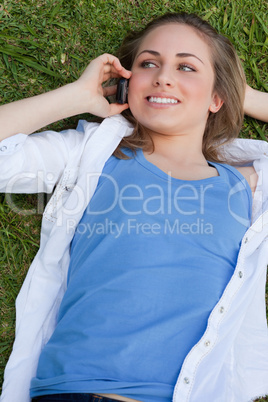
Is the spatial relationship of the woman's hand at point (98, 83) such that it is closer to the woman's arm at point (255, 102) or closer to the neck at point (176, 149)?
the neck at point (176, 149)

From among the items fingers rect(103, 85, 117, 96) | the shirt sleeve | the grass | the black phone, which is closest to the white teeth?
the black phone

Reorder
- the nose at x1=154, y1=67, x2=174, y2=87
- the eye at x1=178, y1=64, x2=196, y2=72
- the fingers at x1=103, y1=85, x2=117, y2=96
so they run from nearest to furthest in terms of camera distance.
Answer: the nose at x1=154, y1=67, x2=174, y2=87 < the eye at x1=178, y1=64, x2=196, y2=72 < the fingers at x1=103, y1=85, x2=117, y2=96

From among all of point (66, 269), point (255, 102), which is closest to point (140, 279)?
point (66, 269)

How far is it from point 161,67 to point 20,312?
1693 mm

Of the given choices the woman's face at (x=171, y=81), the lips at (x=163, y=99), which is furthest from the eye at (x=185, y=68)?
the lips at (x=163, y=99)

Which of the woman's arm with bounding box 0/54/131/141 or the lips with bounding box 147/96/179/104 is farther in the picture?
the lips with bounding box 147/96/179/104

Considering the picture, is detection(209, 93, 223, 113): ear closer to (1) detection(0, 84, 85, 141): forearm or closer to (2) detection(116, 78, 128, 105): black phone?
(2) detection(116, 78, 128, 105): black phone

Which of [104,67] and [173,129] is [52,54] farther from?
[173,129]

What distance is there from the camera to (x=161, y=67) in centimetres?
276

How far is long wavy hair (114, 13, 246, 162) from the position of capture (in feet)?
9.51

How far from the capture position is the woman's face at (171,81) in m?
2.73

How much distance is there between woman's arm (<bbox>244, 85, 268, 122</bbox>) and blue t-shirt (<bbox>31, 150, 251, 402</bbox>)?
78 centimetres

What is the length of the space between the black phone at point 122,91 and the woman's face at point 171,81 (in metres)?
0.03

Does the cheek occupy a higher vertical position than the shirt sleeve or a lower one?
higher
